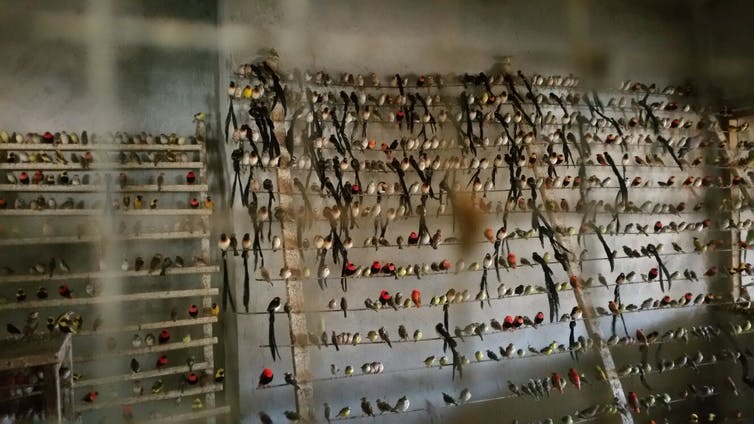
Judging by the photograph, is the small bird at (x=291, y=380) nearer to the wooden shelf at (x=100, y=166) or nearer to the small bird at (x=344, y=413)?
the small bird at (x=344, y=413)

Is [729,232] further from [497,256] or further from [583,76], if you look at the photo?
[583,76]

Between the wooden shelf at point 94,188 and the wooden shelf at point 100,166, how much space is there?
0.20ft

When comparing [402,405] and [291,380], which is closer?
[291,380]

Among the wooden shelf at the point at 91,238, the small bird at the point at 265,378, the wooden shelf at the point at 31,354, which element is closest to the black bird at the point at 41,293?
the wooden shelf at the point at 91,238

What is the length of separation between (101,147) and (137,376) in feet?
2.77

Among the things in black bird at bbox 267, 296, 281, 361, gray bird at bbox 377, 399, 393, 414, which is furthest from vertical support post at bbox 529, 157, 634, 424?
black bird at bbox 267, 296, 281, 361

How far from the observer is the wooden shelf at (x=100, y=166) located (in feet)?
5.98

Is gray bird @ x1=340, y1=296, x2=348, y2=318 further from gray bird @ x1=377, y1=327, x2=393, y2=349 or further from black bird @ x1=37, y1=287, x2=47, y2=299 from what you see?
black bird @ x1=37, y1=287, x2=47, y2=299

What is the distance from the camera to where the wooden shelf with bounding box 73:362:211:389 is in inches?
69.2

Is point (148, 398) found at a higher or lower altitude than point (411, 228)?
lower

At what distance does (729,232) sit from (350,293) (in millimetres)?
1958

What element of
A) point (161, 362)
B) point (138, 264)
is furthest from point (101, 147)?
point (161, 362)

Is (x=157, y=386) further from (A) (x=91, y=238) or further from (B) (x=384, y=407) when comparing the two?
(B) (x=384, y=407)

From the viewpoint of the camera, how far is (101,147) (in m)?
1.94
